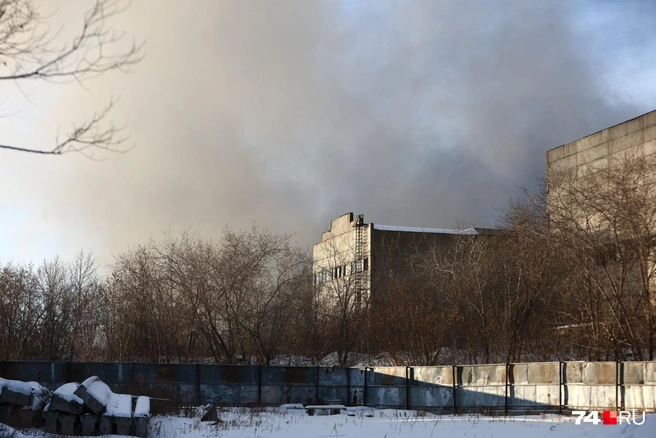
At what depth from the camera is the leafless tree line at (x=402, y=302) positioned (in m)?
25.8

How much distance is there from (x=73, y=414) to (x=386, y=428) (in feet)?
21.6

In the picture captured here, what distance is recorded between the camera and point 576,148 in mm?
36781

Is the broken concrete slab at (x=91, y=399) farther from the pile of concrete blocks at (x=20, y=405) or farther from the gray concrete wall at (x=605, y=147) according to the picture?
the gray concrete wall at (x=605, y=147)

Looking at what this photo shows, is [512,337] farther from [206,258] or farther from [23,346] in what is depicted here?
[23,346]

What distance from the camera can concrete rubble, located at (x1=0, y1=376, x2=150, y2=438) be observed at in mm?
14242

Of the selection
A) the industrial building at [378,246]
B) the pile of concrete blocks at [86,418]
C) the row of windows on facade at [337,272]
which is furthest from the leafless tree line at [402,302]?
the pile of concrete blocks at [86,418]

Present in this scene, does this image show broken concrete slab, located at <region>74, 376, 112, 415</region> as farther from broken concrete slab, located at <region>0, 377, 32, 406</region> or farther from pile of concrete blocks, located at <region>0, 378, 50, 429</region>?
broken concrete slab, located at <region>0, 377, 32, 406</region>

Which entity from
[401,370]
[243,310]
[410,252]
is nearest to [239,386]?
[401,370]

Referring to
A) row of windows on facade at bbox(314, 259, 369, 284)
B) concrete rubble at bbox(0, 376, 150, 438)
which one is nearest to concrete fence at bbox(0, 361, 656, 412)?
concrete rubble at bbox(0, 376, 150, 438)

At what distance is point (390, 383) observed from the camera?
26000 mm

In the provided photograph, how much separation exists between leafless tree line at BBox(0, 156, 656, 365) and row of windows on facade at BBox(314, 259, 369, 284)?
1.47m

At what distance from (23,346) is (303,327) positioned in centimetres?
1458

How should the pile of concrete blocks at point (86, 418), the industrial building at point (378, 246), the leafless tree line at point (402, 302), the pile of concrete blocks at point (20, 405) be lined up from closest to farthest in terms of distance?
the pile of concrete blocks at point (86, 418) → the pile of concrete blocks at point (20, 405) → the leafless tree line at point (402, 302) → the industrial building at point (378, 246)

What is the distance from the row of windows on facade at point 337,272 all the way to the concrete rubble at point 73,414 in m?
26.2
